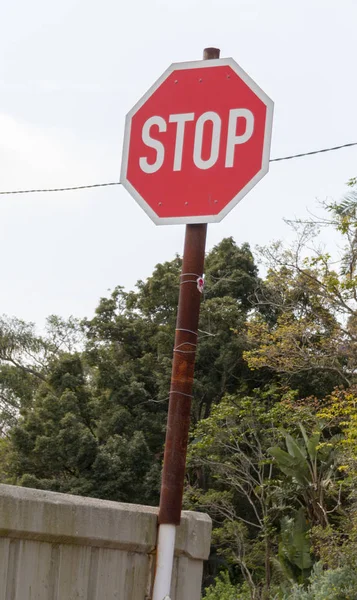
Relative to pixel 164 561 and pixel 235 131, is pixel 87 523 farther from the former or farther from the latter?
pixel 235 131

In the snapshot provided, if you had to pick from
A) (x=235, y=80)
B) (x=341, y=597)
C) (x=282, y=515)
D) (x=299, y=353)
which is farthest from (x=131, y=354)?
(x=235, y=80)

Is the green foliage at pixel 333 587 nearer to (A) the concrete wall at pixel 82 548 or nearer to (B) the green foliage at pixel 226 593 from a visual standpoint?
(B) the green foliage at pixel 226 593

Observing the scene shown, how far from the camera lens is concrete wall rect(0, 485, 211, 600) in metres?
3.70

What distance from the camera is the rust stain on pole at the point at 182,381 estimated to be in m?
4.13

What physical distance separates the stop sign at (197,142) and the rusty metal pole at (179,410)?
6.3 inches

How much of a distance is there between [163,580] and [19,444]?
24352mm

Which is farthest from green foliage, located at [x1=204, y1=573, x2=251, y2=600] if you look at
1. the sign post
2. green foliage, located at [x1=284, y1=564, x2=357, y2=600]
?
the sign post

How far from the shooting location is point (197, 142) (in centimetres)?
432

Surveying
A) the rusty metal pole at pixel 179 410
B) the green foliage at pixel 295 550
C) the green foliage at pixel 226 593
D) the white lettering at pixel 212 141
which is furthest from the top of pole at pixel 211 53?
the green foliage at pixel 226 593

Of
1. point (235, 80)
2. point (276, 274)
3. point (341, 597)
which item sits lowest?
point (341, 597)

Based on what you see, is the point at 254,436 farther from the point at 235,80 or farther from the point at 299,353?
the point at 235,80

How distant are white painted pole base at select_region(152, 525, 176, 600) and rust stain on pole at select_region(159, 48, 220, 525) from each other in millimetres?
49

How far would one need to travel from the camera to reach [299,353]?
21844mm

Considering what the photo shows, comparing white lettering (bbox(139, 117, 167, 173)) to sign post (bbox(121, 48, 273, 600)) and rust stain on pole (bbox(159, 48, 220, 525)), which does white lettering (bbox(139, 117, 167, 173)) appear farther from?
rust stain on pole (bbox(159, 48, 220, 525))
